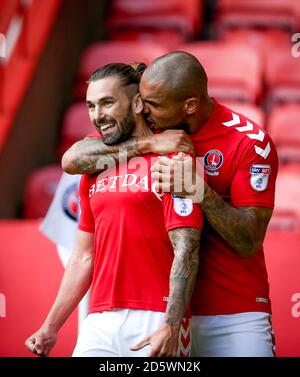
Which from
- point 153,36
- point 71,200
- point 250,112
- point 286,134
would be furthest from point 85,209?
point 153,36

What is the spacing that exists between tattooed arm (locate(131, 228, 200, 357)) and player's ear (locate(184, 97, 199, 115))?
0.34 m

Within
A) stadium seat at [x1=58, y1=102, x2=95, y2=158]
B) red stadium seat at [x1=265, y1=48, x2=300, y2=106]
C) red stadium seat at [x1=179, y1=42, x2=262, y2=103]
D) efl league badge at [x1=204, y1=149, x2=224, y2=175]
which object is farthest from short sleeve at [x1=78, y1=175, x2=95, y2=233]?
red stadium seat at [x1=265, y1=48, x2=300, y2=106]

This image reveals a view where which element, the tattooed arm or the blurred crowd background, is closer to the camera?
the tattooed arm

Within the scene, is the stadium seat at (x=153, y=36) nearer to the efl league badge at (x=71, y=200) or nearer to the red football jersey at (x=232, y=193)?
Answer: the efl league badge at (x=71, y=200)

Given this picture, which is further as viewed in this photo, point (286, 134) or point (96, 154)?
point (286, 134)

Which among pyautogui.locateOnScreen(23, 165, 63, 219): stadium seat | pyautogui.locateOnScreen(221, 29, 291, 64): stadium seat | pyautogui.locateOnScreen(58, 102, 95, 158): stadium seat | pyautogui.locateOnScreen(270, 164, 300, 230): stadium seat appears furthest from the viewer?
pyautogui.locateOnScreen(221, 29, 291, 64): stadium seat

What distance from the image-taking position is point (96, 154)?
2.82 m

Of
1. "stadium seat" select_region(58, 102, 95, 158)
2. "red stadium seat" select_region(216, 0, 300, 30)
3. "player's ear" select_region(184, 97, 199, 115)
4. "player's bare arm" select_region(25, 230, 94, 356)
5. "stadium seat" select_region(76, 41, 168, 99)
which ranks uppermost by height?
"red stadium seat" select_region(216, 0, 300, 30)

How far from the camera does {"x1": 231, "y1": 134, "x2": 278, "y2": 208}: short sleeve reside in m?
2.69

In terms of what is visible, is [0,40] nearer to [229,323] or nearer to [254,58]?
[254,58]

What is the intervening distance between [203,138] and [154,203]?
245 millimetres

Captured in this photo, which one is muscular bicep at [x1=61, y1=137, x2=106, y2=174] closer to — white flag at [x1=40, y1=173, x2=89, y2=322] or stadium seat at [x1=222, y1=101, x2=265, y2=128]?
white flag at [x1=40, y1=173, x2=89, y2=322]

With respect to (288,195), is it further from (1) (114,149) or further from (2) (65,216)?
(1) (114,149)

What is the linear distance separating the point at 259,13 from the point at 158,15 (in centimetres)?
59
